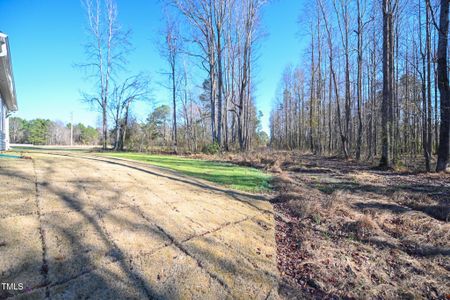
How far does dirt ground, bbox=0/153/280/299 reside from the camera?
1.90 metres

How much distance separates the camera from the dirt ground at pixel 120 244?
190 centimetres

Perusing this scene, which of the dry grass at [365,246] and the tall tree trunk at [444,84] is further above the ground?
the tall tree trunk at [444,84]

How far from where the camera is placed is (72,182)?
12.7 feet

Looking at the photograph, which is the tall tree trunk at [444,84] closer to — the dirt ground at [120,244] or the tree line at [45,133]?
the dirt ground at [120,244]

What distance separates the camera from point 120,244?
2.43 m

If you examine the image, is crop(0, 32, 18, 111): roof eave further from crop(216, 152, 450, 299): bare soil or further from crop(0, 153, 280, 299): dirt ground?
crop(216, 152, 450, 299): bare soil

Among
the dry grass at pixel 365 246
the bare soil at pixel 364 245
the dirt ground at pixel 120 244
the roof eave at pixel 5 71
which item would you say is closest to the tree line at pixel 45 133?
the roof eave at pixel 5 71

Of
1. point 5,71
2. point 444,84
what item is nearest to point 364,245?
point 444,84

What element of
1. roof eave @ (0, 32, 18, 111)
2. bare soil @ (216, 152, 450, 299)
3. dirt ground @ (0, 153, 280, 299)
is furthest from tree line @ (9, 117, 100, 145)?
bare soil @ (216, 152, 450, 299)

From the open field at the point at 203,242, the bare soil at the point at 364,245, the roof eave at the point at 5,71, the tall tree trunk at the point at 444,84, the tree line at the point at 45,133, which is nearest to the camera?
the open field at the point at 203,242

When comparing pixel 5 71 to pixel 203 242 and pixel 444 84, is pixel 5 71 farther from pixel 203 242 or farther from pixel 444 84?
pixel 444 84

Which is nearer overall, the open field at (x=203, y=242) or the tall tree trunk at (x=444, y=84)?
the open field at (x=203, y=242)

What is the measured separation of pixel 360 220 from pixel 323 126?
2849 cm

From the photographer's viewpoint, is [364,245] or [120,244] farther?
[364,245]
